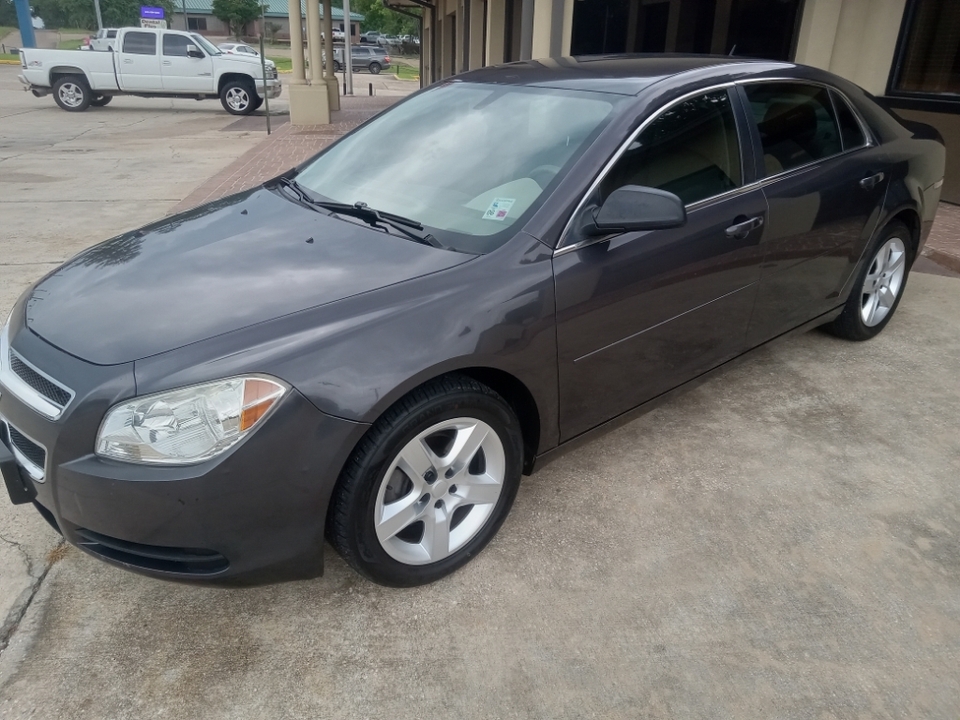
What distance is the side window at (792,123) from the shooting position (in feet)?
10.9

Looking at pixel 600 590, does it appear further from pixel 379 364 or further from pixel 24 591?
pixel 24 591

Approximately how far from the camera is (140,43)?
18.3m

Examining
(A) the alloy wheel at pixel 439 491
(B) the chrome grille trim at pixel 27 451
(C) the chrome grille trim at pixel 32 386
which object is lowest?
(A) the alloy wheel at pixel 439 491

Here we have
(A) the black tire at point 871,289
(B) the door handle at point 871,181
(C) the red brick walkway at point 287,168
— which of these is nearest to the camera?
(B) the door handle at point 871,181

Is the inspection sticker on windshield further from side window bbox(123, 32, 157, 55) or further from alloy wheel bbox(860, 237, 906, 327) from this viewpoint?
side window bbox(123, 32, 157, 55)

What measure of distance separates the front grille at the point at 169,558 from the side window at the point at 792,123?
2.70 meters

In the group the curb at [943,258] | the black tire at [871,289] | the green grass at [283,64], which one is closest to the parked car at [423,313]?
the black tire at [871,289]

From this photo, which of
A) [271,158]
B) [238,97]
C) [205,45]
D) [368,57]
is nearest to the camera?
[271,158]

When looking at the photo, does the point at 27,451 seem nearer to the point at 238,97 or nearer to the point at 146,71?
the point at 238,97

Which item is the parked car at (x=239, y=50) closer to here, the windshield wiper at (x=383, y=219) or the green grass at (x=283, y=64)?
the green grass at (x=283, y=64)

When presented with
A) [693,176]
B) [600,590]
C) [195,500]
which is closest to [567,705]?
[600,590]

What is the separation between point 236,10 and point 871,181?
7394cm

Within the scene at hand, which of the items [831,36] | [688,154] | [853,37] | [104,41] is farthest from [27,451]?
[104,41]

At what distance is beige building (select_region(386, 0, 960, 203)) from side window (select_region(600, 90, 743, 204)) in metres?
6.00
